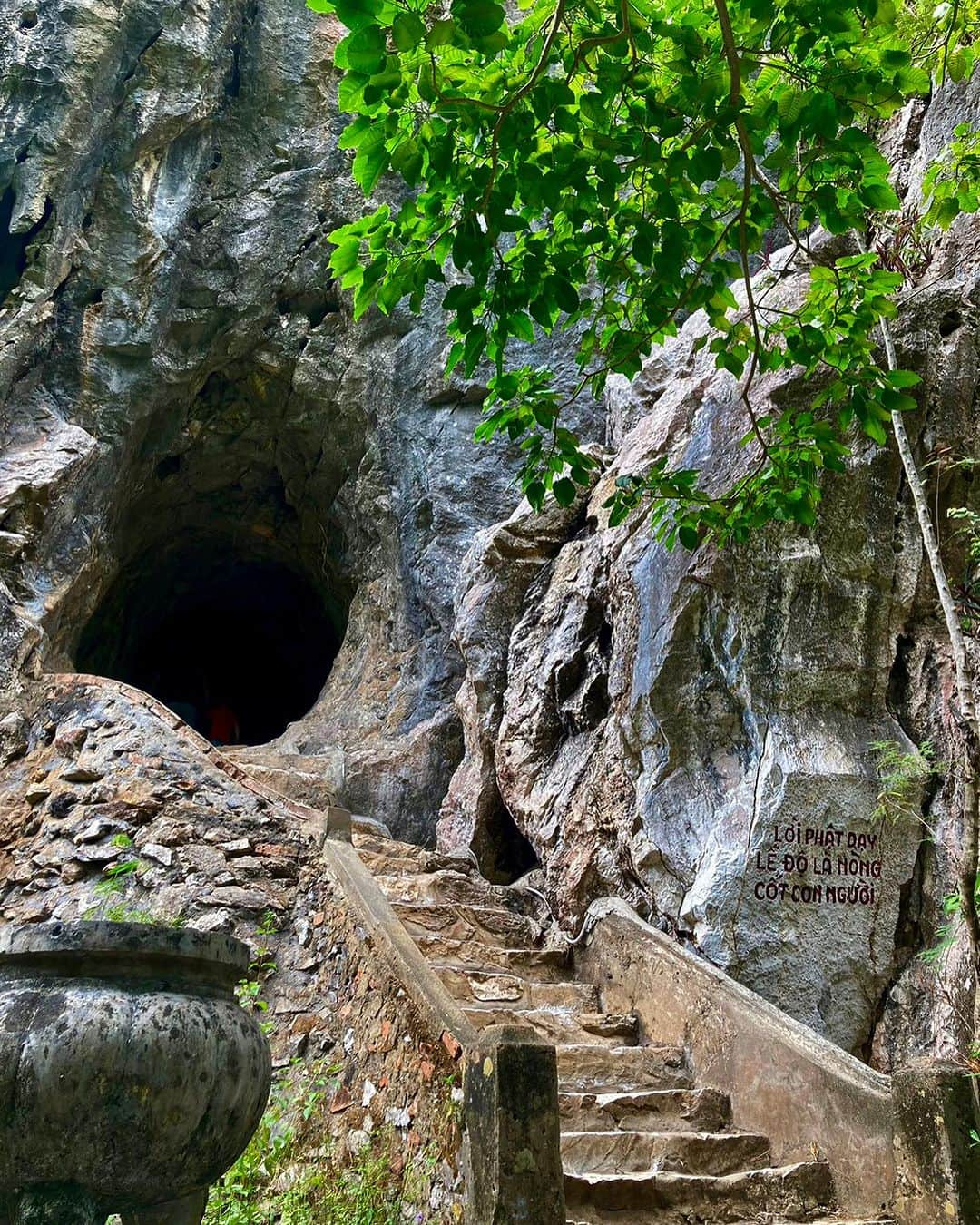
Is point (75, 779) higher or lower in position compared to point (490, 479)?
lower

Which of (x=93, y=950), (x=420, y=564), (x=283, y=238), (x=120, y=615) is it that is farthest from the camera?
(x=120, y=615)

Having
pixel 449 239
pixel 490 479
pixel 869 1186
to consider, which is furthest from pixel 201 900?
pixel 490 479

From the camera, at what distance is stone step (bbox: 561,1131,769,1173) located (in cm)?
394

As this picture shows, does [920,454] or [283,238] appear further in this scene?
[283,238]

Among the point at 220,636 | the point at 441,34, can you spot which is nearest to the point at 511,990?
the point at 441,34

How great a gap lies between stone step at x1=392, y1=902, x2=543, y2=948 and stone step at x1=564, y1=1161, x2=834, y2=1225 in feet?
7.84

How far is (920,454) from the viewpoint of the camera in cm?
626

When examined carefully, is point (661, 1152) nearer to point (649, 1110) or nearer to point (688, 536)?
point (649, 1110)

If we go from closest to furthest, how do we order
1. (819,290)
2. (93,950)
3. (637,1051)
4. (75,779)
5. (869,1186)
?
(93,950) < (869,1186) < (819,290) < (637,1051) < (75,779)

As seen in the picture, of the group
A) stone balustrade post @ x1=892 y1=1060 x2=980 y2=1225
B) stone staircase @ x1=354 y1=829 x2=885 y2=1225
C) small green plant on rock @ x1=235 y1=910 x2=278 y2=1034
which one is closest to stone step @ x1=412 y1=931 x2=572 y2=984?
stone staircase @ x1=354 y1=829 x2=885 y2=1225

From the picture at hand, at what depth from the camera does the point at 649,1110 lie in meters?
4.42

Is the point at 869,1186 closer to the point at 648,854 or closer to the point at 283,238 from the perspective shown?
the point at 648,854

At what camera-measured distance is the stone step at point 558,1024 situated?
499cm

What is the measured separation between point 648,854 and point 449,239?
4345 millimetres
